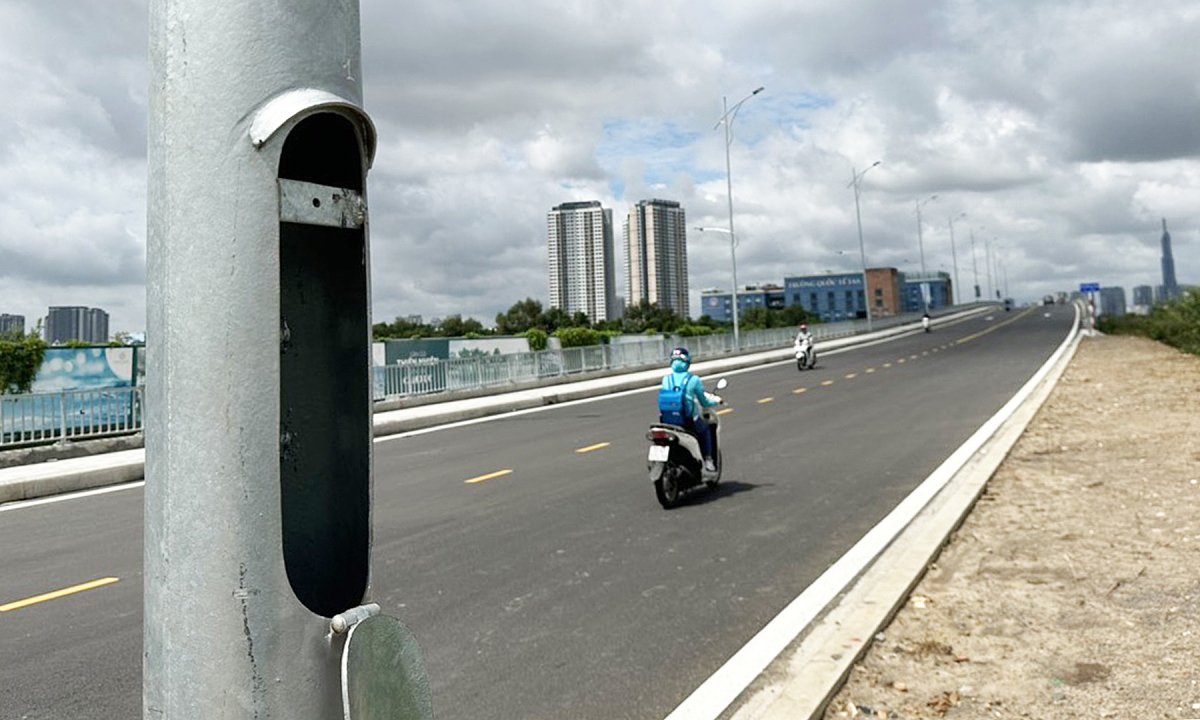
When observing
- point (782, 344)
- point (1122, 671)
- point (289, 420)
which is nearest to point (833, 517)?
point (1122, 671)

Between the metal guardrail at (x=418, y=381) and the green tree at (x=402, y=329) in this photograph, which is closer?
the metal guardrail at (x=418, y=381)

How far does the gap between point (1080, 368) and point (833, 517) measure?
22.6 metres

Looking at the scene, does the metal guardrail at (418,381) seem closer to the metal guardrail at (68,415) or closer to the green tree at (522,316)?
the metal guardrail at (68,415)

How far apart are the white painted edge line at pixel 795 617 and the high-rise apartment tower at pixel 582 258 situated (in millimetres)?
153481

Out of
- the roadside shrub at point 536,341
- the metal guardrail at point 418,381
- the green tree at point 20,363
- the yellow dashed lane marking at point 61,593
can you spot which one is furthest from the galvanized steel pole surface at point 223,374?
the roadside shrub at point 536,341

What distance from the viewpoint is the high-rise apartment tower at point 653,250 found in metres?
166

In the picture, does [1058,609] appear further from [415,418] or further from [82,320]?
[82,320]

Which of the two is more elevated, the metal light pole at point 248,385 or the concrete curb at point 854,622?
the metal light pole at point 248,385

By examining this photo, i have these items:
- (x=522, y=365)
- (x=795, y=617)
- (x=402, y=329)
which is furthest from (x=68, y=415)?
(x=402, y=329)

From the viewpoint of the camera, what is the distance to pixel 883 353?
45125 mm

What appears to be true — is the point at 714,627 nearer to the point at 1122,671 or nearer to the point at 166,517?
the point at 1122,671

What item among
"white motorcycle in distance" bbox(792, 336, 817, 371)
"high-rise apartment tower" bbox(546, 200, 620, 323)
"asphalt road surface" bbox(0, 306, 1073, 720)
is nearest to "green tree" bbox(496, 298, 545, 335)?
"high-rise apartment tower" bbox(546, 200, 620, 323)

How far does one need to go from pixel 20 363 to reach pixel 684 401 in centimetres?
1355

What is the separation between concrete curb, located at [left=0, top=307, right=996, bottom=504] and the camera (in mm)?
12312
